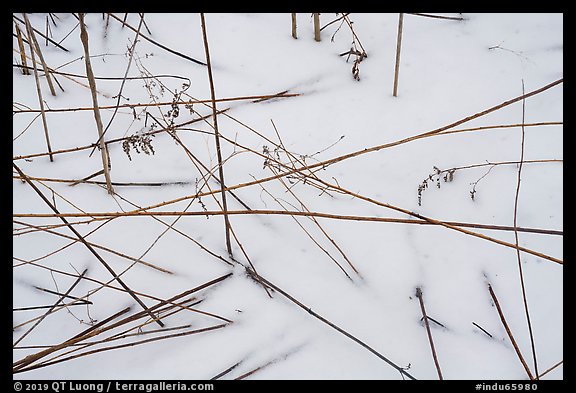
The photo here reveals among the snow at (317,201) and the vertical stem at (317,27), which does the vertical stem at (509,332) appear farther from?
the vertical stem at (317,27)

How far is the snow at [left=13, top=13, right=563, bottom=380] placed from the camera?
1.08 meters

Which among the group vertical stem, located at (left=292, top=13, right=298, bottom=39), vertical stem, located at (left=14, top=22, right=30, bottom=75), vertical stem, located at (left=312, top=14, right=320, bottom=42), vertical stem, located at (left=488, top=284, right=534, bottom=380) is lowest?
vertical stem, located at (left=488, top=284, right=534, bottom=380)

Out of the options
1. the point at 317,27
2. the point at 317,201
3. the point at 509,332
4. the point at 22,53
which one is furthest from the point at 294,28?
the point at 509,332

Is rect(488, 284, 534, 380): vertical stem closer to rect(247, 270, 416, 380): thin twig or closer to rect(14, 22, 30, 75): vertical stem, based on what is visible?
rect(247, 270, 416, 380): thin twig

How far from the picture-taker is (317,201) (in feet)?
4.25

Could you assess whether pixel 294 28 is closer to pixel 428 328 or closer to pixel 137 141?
pixel 137 141

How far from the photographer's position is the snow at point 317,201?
3.53ft

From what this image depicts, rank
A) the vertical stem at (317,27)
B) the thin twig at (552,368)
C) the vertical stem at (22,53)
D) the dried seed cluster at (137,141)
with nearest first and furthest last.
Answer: the thin twig at (552,368)
the dried seed cluster at (137,141)
the vertical stem at (22,53)
the vertical stem at (317,27)

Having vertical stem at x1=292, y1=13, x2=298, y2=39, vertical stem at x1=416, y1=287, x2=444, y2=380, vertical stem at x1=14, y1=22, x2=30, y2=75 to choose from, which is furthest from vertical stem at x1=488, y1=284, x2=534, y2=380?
vertical stem at x1=14, y1=22, x2=30, y2=75

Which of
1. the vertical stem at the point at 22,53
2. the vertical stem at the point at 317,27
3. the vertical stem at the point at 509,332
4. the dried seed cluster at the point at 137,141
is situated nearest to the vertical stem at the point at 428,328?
the vertical stem at the point at 509,332

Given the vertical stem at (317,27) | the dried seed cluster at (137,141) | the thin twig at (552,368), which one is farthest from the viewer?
the vertical stem at (317,27)

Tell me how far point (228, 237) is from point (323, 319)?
0.28 m

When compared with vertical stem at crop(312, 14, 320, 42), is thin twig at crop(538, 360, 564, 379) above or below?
below

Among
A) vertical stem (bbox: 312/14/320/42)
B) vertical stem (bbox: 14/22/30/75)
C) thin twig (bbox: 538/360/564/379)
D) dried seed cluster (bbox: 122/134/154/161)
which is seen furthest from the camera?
vertical stem (bbox: 312/14/320/42)
